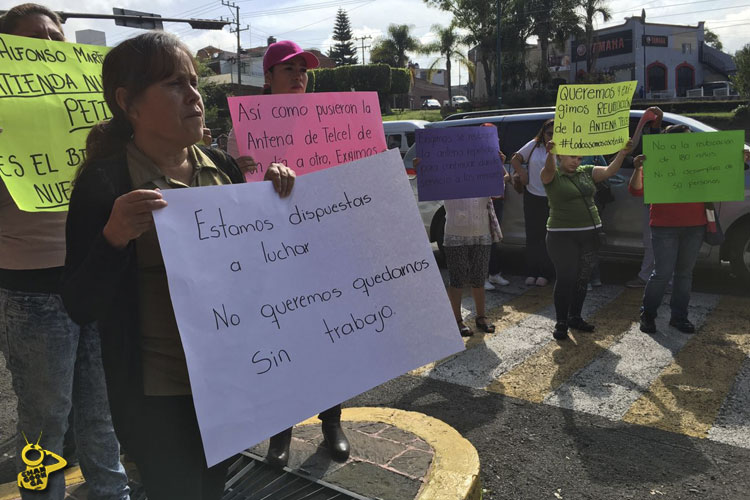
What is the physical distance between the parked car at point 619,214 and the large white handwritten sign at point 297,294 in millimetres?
5537

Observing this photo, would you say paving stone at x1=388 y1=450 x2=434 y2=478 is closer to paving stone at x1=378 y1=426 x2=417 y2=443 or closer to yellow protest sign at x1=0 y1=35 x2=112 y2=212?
paving stone at x1=378 y1=426 x2=417 y2=443

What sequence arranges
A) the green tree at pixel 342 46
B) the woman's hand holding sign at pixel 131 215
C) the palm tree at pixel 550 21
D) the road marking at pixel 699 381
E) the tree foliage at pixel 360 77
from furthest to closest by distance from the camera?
A: the green tree at pixel 342 46
the tree foliage at pixel 360 77
the palm tree at pixel 550 21
the road marking at pixel 699 381
the woman's hand holding sign at pixel 131 215

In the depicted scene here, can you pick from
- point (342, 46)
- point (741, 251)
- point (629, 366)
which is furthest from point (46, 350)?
point (342, 46)

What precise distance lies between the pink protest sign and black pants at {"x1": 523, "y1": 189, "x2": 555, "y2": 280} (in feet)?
13.6

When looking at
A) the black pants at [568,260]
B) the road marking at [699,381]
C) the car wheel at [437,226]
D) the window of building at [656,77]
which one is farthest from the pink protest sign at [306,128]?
the window of building at [656,77]

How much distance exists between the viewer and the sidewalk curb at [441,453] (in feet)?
9.25

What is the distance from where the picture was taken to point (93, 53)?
269 centimetres

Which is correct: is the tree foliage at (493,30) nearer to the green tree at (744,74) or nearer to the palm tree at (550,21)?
the palm tree at (550,21)

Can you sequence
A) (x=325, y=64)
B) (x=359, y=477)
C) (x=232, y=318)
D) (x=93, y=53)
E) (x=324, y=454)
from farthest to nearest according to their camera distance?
(x=325, y=64)
(x=324, y=454)
(x=359, y=477)
(x=93, y=53)
(x=232, y=318)

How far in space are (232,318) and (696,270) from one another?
718 cm

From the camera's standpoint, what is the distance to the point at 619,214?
Result: 6844 mm

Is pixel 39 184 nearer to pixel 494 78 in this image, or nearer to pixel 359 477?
pixel 359 477

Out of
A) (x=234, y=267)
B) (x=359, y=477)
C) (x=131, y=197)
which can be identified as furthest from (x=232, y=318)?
(x=359, y=477)

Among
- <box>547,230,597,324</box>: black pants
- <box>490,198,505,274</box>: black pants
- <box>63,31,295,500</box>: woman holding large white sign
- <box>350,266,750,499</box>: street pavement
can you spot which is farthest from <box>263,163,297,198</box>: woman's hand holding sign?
<box>490,198,505,274</box>: black pants
